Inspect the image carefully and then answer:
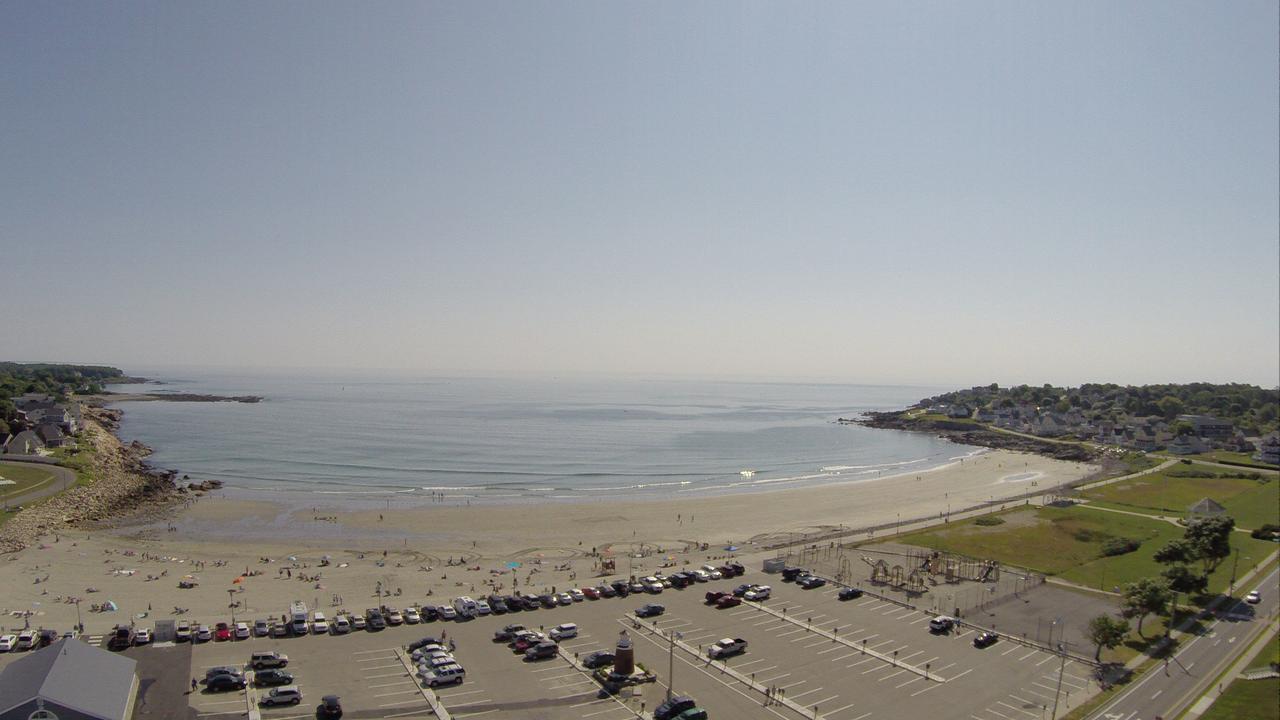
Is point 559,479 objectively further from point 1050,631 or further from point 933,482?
point 1050,631

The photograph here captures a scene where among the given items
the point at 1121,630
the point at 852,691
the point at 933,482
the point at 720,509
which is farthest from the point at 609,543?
the point at 933,482

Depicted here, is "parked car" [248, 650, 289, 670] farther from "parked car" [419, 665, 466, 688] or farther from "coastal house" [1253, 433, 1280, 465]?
"coastal house" [1253, 433, 1280, 465]

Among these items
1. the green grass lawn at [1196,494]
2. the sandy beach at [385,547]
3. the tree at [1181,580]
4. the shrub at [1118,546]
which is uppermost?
the tree at [1181,580]

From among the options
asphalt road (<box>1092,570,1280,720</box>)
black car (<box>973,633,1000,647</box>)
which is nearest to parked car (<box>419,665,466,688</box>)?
black car (<box>973,633,1000,647</box>)

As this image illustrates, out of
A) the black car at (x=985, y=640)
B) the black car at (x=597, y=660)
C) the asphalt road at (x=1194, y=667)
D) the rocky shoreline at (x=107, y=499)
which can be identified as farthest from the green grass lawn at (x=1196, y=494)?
the rocky shoreline at (x=107, y=499)

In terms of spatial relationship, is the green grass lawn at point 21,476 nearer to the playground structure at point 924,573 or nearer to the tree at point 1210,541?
the playground structure at point 924,573

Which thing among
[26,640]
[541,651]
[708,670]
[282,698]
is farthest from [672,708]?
[26,640]

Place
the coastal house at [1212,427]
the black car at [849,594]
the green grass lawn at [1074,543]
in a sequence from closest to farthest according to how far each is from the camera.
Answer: the black car at [849,594]
the green grass lawn at [1074,543]
the coastal house at [1212,427]
